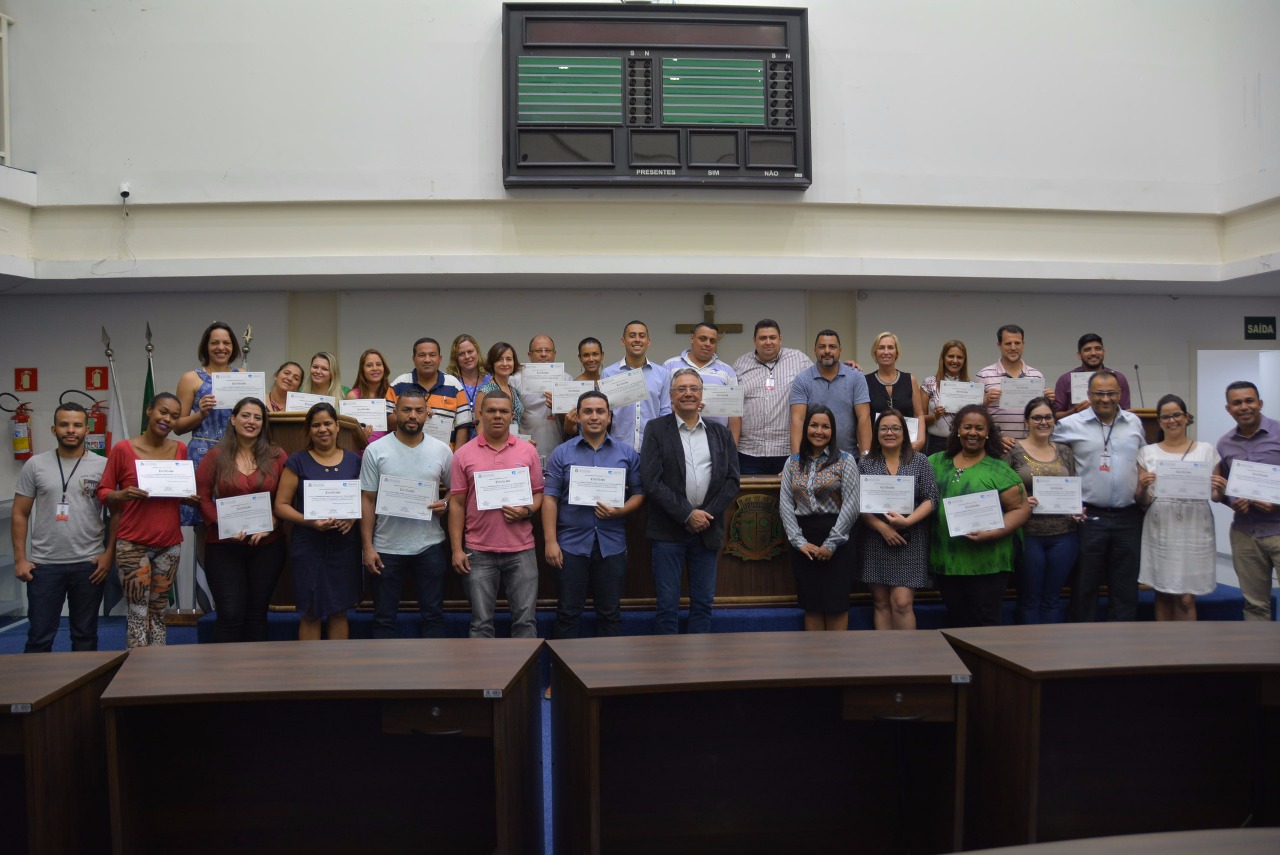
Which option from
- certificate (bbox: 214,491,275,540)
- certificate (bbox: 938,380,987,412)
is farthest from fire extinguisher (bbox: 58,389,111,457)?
certificate (bbox: 938,380,987,412)

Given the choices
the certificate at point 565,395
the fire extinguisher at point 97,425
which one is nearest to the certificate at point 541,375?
the certificate at point 565,395

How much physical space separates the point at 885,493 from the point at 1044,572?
1085 millimetres

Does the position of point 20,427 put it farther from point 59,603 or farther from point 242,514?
point 242,514

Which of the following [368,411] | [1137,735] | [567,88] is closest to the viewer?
[1137,735]

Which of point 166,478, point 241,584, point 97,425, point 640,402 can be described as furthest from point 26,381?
point 640,402

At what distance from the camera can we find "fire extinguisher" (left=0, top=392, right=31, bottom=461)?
715cm

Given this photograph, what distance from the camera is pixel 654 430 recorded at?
4582mm

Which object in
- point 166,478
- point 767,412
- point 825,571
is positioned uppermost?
point 767,412

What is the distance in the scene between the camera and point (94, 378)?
725 centimetres

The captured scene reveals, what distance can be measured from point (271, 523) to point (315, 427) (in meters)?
0.52

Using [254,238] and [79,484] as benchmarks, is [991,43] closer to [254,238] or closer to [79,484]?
[254,238]

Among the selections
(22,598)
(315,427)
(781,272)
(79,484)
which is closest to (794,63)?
(781,272)

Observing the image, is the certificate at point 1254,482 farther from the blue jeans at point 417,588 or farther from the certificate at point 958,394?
the blue jeans at point 417,588

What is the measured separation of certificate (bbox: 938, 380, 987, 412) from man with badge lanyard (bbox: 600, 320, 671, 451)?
1.72 meters
